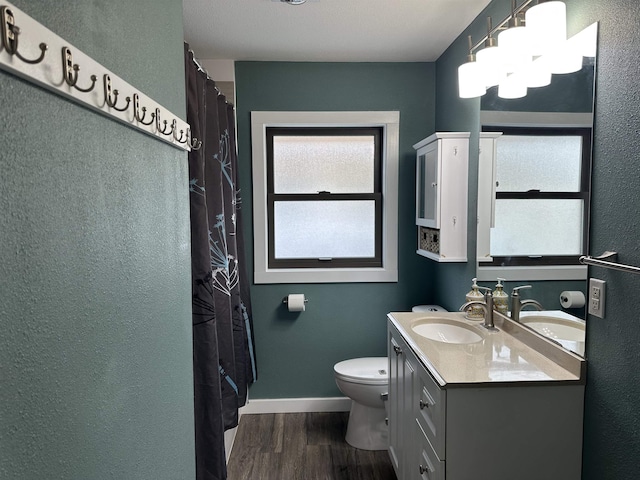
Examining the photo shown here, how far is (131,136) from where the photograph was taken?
103 centimetres

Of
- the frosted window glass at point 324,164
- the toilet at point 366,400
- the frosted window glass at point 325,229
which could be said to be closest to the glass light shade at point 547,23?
the frosted window glass at point 324,164

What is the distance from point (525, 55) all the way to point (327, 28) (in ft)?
3.63

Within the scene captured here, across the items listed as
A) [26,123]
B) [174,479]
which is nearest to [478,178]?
[174,479]

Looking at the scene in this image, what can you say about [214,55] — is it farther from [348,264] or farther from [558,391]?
[558,391]

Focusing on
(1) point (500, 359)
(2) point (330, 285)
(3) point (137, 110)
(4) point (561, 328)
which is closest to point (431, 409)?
(1) point (500, 359)

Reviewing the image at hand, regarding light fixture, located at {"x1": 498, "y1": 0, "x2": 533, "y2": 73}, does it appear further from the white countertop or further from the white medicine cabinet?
the white countertop

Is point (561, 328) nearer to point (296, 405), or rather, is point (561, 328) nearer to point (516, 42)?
point (516, 42)

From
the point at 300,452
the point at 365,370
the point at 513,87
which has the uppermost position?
the point at 513,87

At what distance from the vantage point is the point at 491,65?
190 cm

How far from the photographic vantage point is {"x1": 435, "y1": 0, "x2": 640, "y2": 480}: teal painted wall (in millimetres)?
1207

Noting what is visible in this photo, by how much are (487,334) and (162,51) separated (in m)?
1.71

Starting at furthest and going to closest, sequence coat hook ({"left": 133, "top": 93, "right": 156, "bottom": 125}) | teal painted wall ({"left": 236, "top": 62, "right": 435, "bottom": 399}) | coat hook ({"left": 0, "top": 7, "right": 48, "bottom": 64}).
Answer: teal painted wall ({"left": 236, "top": 62, "right": 435, "bottom": 399})
coat hook ({"left": 133, "top": 93, "right": 156, "bottom": 125})
coat hook ({"left": 0, "top": 7, "right": 48, "bottom": 64})

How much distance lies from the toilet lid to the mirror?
821mm

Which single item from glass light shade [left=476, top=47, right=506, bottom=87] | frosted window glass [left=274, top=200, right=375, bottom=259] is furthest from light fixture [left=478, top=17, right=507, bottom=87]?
frosted window glass [left=274, top=200, right=375, bottom=259]
